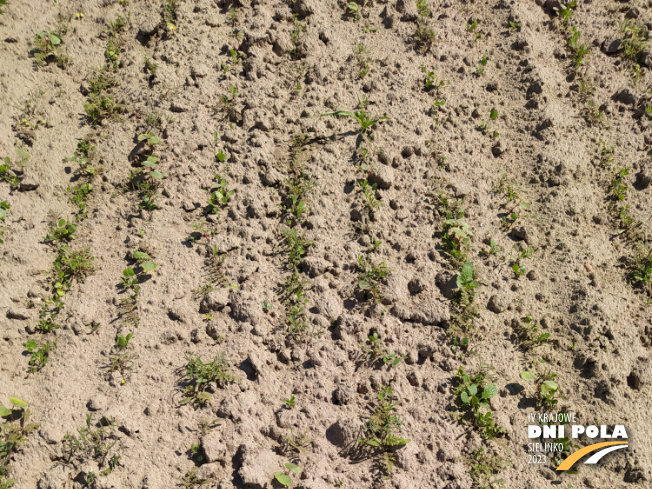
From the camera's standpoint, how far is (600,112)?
14.6ft

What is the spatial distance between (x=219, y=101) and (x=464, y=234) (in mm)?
2608

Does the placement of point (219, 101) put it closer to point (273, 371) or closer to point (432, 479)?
point (273, 371)

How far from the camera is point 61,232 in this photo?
388 centimetres

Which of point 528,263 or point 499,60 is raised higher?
point 499,60

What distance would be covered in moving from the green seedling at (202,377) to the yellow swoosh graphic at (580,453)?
7.84ft

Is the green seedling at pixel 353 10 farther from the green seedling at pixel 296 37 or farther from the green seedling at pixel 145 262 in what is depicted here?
the green seedling at pixel 145 262

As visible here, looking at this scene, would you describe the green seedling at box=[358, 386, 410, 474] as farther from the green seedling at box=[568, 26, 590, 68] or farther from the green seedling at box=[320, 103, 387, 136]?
the green seedling at box=[568, 26, 590, 68]

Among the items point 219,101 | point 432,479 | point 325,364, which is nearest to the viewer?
point 432,479

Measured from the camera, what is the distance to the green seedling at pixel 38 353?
3.46m

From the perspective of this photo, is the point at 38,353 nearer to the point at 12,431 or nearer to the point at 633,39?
the point at 12,431

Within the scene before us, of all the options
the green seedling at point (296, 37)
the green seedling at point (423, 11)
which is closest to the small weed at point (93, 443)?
the green seedling at point (296, 37)

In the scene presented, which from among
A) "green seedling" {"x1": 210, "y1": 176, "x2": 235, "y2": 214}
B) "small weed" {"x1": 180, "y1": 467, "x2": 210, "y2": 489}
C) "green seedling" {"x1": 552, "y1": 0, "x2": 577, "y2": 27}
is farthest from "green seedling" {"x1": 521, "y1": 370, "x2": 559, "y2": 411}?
"green seedling" {"x1": 552, "y1": 0, "x2": 577, "y2": 27}

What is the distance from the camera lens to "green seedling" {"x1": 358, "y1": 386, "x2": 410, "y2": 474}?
3.10m

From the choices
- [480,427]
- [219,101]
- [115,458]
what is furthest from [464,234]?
[115,458]
